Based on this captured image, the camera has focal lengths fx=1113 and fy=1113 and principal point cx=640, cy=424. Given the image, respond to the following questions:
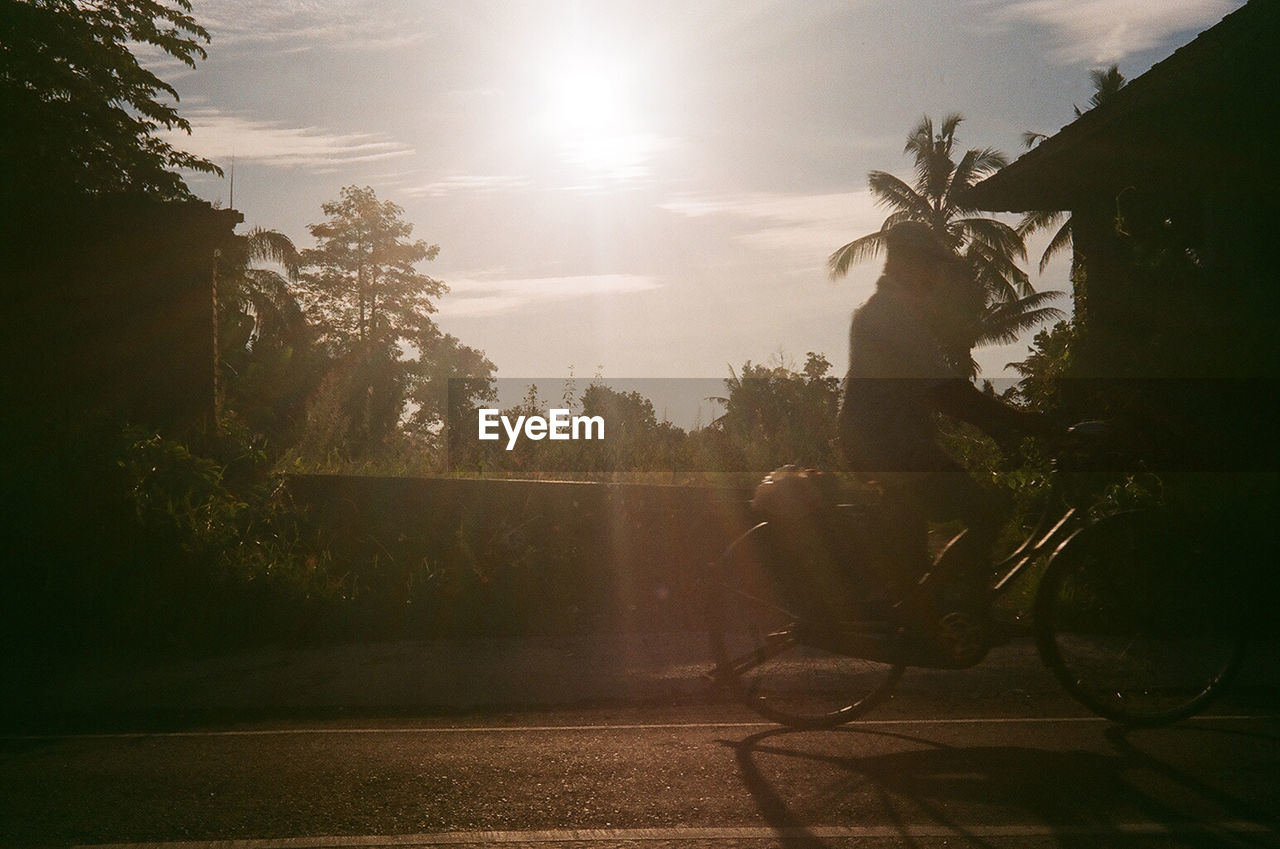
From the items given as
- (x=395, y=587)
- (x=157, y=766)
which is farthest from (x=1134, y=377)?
(x=157, y=766)

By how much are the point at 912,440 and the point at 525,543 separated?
15.8ft

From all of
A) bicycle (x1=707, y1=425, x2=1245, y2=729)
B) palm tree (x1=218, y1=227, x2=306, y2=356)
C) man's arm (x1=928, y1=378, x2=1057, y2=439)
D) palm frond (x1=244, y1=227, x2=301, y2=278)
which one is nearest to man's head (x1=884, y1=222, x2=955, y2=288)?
man's arm (x1=928, y1=378, x2=1057, y2=439)

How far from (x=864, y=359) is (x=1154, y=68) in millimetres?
7472

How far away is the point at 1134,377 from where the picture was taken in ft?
31.0

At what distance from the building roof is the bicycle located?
6494 millimetres

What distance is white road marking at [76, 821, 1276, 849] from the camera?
394 cm

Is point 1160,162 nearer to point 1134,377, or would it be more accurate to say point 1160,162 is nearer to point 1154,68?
point 1154,68

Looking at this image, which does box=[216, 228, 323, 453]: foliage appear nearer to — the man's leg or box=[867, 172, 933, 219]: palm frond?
the man's leg

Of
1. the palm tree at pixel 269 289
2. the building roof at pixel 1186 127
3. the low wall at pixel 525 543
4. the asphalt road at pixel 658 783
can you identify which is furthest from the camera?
the palm tree at pixel 269 289

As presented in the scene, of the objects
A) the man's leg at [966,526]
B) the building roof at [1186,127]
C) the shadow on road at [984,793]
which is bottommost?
the shadow on road at [984,793]

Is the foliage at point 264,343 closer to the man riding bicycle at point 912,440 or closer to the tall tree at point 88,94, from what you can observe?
the tall tree at point 88,94

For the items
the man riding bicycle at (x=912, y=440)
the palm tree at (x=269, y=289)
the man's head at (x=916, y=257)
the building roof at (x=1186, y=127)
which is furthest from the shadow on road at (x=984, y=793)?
the palm tree at (x=269, y=289)

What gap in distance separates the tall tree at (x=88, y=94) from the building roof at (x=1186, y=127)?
10403mm

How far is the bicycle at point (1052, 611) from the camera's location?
5.18m
